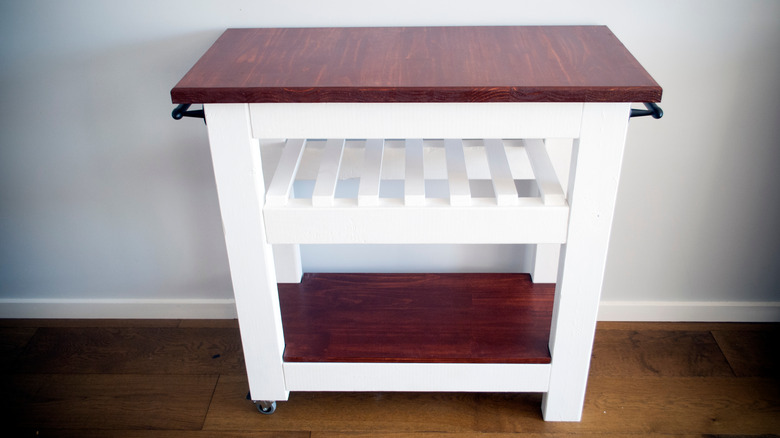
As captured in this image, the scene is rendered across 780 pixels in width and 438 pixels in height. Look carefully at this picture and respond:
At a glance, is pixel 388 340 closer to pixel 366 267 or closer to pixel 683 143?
pixel 366 267

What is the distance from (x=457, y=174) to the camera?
1.11 metres

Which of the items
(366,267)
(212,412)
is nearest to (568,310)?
(366,267)

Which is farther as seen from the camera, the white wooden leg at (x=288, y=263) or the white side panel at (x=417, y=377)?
the white wooden leg at (x=288, y=263)

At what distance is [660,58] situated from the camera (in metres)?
1.23

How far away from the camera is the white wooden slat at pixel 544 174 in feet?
3.32

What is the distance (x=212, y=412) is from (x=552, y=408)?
27.7 inches

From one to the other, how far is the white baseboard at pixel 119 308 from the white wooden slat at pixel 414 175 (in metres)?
0.66

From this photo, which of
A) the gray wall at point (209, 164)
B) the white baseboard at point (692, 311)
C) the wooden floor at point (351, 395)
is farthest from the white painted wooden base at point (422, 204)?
the white baseboard at point (692, 311)

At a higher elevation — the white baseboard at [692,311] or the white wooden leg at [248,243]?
the white wooden leg at [248,243]

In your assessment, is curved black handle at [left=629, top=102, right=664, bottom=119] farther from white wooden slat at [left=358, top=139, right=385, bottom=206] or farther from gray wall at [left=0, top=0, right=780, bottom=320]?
white wooden slat at [left=358, top=139, right=385, bottom=206]

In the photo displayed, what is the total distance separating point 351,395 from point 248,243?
48 centimetres

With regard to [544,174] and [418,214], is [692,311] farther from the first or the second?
[418,214]

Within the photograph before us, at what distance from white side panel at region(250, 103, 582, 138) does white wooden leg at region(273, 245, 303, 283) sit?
0.50m

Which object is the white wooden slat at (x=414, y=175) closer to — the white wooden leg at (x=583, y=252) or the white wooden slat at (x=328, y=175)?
the white wooden slat at (x=328, y=175)
